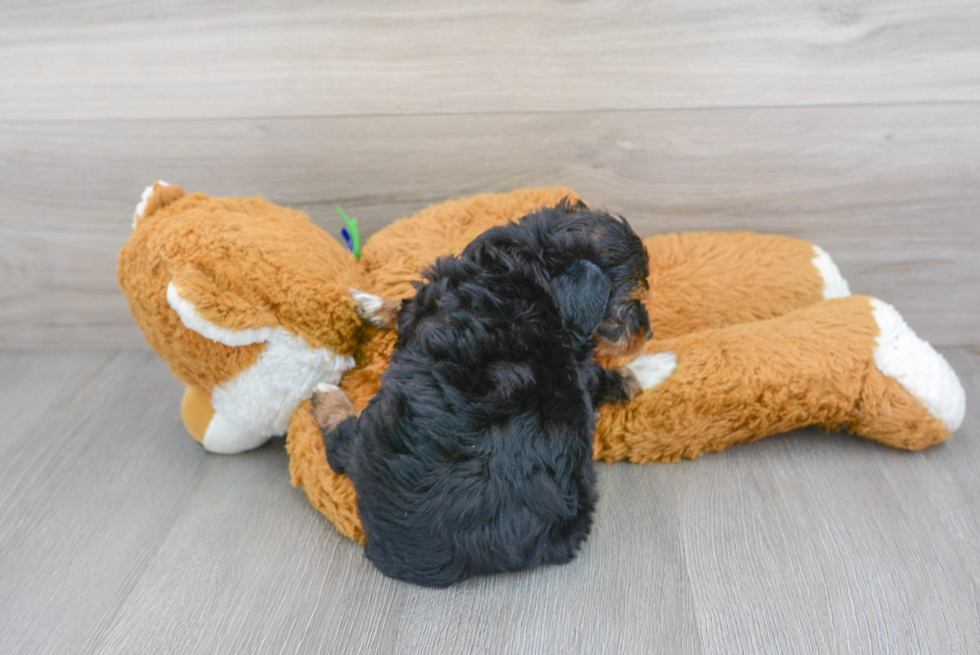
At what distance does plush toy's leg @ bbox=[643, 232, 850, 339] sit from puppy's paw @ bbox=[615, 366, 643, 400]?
224mm

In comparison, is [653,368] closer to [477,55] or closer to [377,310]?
[377,310]

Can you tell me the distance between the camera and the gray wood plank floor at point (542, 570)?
47.8 inches

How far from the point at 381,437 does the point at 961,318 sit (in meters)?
1.89

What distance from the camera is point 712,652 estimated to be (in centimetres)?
117

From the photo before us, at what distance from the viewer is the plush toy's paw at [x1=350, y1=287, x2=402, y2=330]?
150cm

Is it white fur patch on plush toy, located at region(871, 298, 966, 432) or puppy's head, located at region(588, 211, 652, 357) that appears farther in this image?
white fur patch on plush toy, located at region(871, 298, 966, 432)

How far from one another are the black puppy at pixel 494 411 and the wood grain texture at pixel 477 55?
63 cm

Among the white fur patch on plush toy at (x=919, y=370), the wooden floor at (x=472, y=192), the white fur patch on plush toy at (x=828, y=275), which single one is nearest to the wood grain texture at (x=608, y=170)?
the wooden floor at (x=472, y=192)

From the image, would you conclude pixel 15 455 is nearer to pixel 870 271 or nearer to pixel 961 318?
pixel 870 271

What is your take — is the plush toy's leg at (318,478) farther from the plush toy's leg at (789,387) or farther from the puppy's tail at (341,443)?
the plush toy's leg at (789,387)

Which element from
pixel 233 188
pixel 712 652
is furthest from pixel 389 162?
pixel 712 652

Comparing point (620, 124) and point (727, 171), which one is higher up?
point (620, 124)

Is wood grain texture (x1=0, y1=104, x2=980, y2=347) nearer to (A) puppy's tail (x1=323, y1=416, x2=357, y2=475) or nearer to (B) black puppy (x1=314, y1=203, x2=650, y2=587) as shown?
(B) black puppy (x1=314, y1=203, x2=650, y2=587)

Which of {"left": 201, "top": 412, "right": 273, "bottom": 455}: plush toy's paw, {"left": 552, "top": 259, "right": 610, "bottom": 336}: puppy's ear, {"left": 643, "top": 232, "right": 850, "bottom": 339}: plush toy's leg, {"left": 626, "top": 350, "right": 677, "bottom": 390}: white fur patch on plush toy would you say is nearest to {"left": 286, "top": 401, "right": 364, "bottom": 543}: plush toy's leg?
{"left": 201, "top": 412, "right": 273, "bottom": 455}: plush toy's paw
